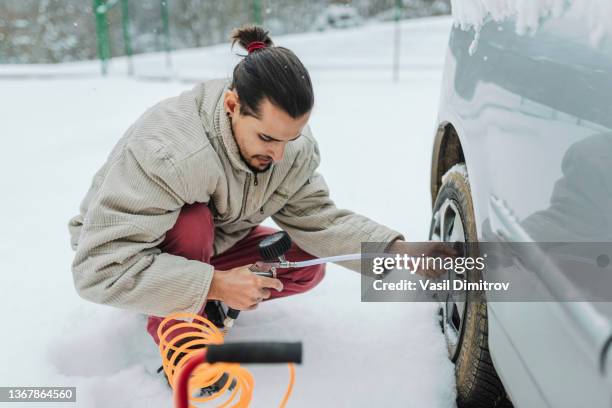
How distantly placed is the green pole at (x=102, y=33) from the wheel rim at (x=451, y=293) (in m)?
6.68

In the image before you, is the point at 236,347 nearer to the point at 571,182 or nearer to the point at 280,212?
the point at 571,182

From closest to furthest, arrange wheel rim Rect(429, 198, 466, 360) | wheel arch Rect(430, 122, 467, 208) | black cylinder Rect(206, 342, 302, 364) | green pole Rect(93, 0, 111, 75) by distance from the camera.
Result: black cylinder Rect(206, 342, 302, 364), wheel rim Rect(429, 198, 466, 360), wheel arch Rect(430, 122, 467, 208), green pole Rect(93, 0, 111, 75)

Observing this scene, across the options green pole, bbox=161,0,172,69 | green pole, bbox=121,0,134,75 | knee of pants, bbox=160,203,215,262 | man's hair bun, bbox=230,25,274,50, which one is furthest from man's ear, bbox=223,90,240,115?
green pole, bbox=161,0,172,69

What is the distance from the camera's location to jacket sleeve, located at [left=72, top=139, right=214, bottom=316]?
1.32 m

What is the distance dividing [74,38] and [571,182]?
11.5m

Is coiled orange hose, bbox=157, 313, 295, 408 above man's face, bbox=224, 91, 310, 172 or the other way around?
the other way around

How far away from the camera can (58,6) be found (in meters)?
10.3

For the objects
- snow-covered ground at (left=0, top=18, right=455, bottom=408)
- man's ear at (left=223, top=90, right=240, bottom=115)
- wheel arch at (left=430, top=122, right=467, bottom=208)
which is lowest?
snow-covered ground at (left=0, top=18, right=455, bottom=408)

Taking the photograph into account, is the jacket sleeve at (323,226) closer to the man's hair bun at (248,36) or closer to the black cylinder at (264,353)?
the man's hair bun at (248,36)

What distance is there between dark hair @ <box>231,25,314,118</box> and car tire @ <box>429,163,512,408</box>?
1.47 ft

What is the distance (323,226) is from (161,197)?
0.52 meters

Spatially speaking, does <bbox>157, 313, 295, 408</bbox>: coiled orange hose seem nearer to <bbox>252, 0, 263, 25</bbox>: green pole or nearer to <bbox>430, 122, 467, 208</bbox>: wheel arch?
<bbox>430, 122, 467, 208</bbox>: wheel arch

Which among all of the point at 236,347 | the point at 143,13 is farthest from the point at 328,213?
the point at 143,13

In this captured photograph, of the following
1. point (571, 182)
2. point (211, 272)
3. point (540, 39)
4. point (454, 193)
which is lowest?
point (211, 272)
